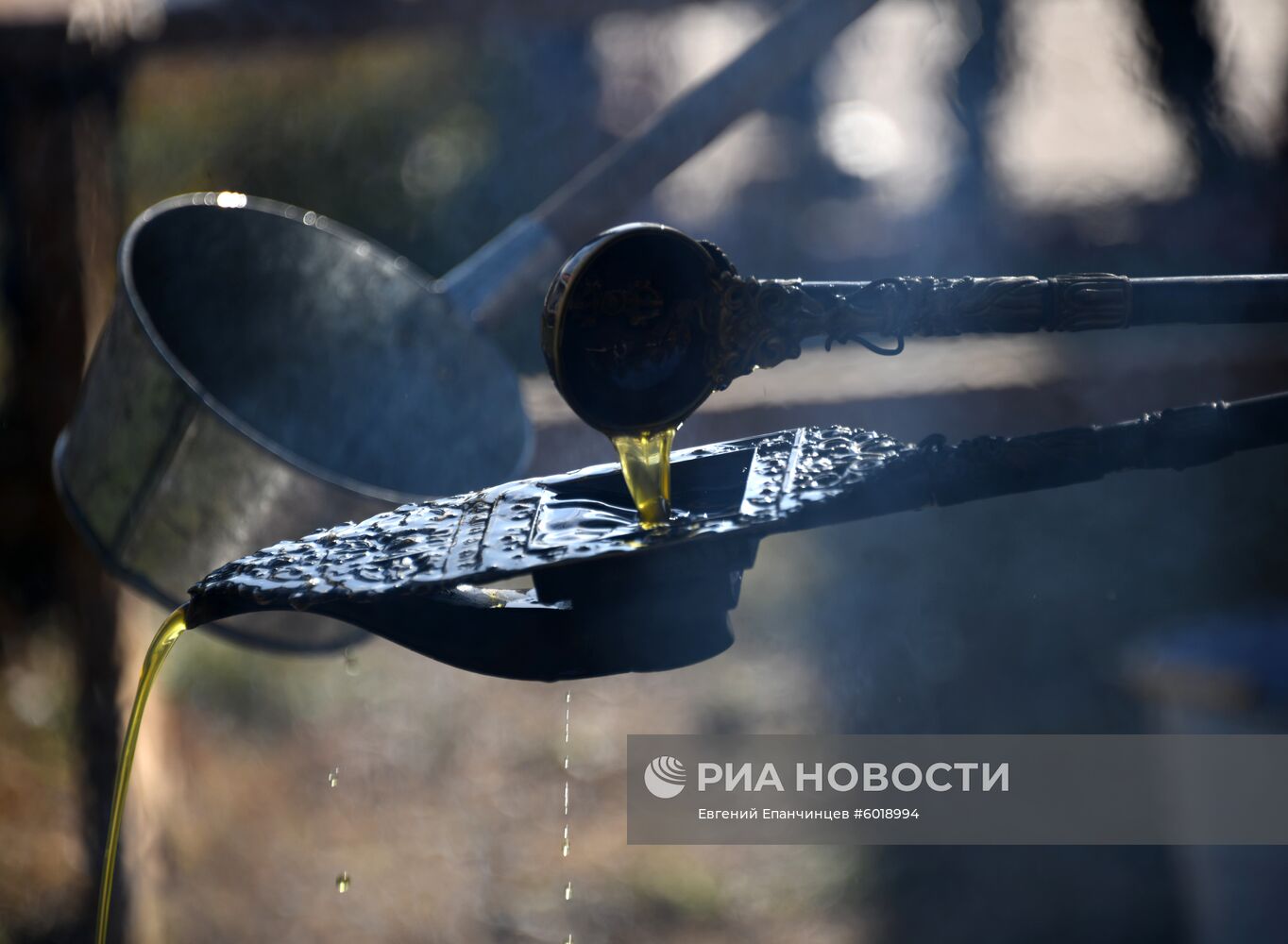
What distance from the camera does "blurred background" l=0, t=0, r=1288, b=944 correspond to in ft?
7.48

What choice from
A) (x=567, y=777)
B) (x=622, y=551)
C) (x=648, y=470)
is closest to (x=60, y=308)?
(x=648, y=470)

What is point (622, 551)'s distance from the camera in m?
1.01

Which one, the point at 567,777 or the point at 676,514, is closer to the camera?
the point at 676,514

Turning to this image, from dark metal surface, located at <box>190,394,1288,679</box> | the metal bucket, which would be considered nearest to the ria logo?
the metal bucket

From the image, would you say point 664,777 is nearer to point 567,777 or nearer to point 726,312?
point 567,777

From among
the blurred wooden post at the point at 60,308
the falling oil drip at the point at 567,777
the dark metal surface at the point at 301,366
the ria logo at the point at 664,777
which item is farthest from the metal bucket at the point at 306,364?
the falling oil drip at the point at 567,777

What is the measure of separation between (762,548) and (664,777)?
115 centimetres

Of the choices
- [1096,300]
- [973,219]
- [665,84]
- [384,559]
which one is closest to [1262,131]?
[973,219]

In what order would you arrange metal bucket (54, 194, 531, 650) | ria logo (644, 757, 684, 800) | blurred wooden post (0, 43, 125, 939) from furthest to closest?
1. ria logo (644, 757, 684, 800)
2. blurred wooden post (0, 43, 125, 939)
3. metal bucket (54, 194, 531, 650)

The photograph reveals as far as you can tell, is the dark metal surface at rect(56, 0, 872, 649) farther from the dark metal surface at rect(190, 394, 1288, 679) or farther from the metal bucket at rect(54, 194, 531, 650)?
the dark metal surface at rect(190, 394, 1288, 679)

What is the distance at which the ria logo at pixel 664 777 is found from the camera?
2.97 meters

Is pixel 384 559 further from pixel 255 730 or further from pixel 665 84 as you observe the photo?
pixel 665 84

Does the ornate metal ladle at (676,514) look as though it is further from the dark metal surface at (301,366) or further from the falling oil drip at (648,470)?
the dark metal surface at (301,366)

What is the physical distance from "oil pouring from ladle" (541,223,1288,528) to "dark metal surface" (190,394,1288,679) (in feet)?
0.26
